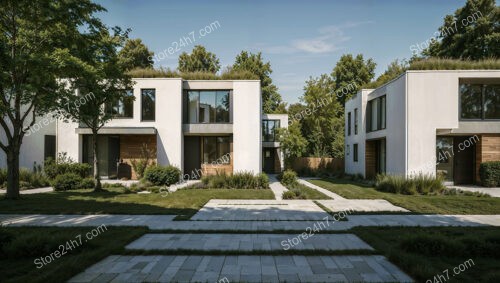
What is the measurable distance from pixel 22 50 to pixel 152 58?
33.2 meters

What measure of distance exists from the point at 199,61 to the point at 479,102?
34706mm

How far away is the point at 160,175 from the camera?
15.6m

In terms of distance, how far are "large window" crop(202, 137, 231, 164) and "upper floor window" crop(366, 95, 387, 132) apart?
9.77 m

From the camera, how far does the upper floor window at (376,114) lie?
59.1 ft

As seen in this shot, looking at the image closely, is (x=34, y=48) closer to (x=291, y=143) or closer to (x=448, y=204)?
(x=448, y=204)

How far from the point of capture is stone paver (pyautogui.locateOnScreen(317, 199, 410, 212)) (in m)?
9.45

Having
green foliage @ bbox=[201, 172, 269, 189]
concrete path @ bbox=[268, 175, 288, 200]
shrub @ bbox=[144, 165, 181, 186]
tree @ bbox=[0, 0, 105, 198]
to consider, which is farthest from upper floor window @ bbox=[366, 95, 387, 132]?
tree @ bbox=[0, 0, 105, 198]

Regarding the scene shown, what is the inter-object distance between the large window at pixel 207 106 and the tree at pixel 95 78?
5.26 metres

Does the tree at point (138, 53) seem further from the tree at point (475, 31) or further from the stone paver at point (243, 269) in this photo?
the stone paver at point (243, 269)

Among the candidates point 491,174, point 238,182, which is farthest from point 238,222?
point 491,174

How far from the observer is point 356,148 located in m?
22.6

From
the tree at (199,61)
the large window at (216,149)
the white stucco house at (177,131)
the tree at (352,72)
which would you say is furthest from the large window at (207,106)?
the tree at (199,61)

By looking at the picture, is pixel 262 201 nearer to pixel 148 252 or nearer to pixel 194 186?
pixel 194 186

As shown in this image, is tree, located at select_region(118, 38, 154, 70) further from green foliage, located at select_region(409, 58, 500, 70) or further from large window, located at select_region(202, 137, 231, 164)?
green foliage, located at select_region(409, 58, 500, 70)
